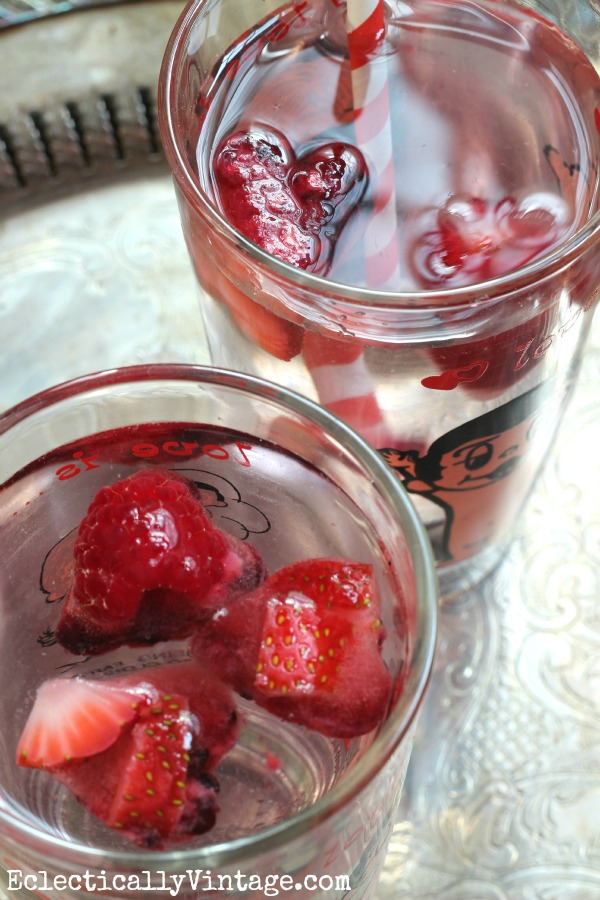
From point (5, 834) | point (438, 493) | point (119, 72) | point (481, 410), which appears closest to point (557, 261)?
point (481, 410)

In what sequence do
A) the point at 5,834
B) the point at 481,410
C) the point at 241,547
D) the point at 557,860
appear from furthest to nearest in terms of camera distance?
the point at 557,860 < the point at 481,410 < the point at 241,547 < the point at 5,834

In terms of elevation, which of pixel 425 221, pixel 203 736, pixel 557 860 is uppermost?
pixel 425 221

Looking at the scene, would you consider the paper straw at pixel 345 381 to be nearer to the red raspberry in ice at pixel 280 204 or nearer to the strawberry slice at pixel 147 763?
the red raspberry in ice at pixel 280 204

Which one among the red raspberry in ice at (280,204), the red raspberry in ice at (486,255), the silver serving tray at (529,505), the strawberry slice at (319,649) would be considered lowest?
the silver serving tray at (529,505)

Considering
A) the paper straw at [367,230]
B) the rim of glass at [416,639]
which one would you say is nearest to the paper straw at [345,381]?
the paper straw at [367,230]

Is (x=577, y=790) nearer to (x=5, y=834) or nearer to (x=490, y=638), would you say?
(x=490, y=638)

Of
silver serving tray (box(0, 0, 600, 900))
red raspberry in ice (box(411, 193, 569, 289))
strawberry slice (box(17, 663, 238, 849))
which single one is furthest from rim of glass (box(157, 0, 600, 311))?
silver serving tray (box(0, 0, 600, 900))

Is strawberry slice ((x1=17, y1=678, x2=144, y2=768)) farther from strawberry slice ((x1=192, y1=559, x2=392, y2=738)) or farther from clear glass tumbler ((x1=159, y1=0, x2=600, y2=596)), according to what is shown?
clear glass tumbler ((x1=159, y1=0, x2=600, y2=596))

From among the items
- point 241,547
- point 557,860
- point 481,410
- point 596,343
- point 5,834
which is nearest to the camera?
point 5,834
